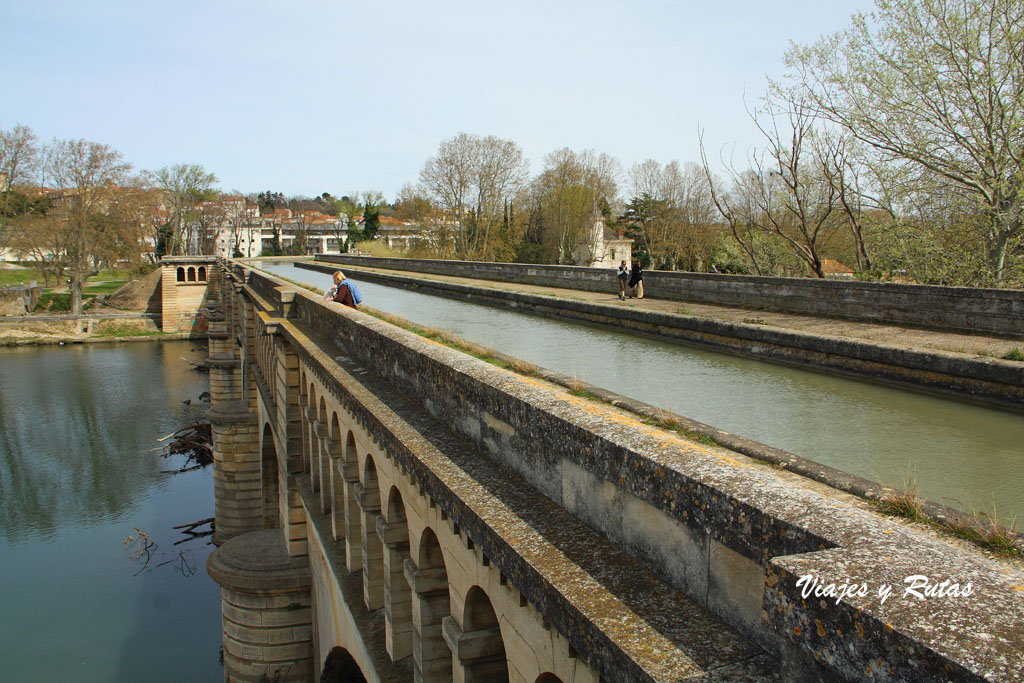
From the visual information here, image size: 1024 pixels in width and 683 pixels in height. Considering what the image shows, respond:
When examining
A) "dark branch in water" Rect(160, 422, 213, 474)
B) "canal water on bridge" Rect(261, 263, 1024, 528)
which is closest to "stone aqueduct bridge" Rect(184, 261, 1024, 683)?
"canal water on bridge" Rect(261, 263, 1024, 528)

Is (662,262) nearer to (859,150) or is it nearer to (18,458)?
(859,150)

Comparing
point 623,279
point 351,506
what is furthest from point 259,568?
point 623,279

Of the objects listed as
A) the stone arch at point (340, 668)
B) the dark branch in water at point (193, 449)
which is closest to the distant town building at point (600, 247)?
the dark branch in water at point (193, 449)

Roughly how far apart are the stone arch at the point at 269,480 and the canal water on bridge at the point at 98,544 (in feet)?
9.76

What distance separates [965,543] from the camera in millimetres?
2236

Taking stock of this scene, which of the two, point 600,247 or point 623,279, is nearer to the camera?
point 623,279

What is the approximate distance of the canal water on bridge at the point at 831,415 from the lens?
3.84 metres

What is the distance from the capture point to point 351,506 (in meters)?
8.77

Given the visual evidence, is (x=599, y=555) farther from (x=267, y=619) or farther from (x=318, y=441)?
(x=267, y=619)

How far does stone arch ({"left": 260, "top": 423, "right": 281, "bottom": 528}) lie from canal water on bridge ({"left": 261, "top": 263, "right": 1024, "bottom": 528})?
1344 centimetres

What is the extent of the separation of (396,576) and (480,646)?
86.7 inches

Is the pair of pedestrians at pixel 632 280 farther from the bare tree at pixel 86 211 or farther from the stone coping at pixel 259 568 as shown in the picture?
the bare tree at pixel 86 211

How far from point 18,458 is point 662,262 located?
39821 mm

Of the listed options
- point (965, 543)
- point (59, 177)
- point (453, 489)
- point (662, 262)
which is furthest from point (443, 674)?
point (59, 177)
